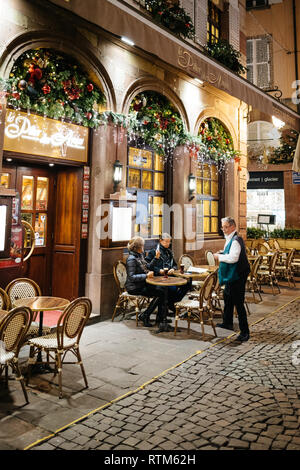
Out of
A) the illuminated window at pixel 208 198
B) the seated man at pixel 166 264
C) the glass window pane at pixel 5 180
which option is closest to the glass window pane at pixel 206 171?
the illuminated window at pixel 208 198

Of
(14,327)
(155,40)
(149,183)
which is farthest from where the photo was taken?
(149,183)

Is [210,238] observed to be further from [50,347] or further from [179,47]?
[50,347]

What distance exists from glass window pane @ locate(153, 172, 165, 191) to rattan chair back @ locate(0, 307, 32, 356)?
6.18m

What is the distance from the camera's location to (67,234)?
715cm

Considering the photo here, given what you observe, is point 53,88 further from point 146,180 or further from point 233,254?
point 233,254

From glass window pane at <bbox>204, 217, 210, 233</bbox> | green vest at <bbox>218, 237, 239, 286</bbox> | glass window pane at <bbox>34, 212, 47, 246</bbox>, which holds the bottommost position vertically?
green vest at <bbox>218, 237, 239, 286</bbox>

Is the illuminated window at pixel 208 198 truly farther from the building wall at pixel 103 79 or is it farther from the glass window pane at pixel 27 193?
the glass window pane at pixel 27 193

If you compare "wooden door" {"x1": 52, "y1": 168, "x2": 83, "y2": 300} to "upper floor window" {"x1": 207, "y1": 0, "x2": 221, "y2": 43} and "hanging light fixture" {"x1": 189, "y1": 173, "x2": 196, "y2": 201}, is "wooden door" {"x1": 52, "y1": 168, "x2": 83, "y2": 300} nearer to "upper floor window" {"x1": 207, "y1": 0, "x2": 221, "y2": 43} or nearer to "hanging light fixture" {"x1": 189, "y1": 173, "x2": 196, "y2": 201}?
"hanging light fixture" {"x1": 189, "y1": 173, "x2": 196, "y2": 201}

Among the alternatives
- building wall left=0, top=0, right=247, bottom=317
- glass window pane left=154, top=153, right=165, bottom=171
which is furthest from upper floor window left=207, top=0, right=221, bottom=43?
glass window pane left=154, top=153, right=165, bottom=171

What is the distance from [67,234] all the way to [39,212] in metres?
0.71

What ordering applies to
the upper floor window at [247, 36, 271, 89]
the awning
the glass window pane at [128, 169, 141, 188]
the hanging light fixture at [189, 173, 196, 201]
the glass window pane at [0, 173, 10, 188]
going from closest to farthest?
the awning, the glass window pane at [0, 173, 10, 188], the glass window pane at [128, 169, 141, 188], the hanging light fixture at [189, 173, 196, 201], the upper floor window at [247, 36, 271, 89]

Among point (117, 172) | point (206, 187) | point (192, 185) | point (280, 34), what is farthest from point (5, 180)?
point (280, 34)

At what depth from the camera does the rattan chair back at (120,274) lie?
6.88 metres

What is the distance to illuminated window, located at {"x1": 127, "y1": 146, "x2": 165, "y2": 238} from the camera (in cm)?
850
